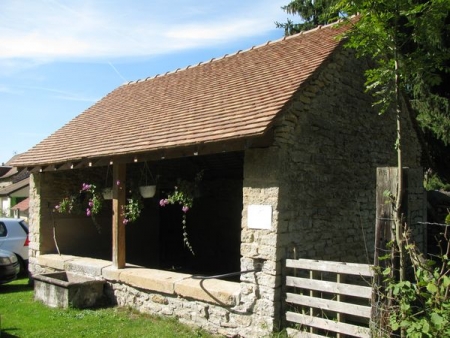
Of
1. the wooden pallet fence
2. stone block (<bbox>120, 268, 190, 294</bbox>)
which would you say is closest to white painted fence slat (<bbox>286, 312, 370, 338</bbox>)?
the wooden pallet fence

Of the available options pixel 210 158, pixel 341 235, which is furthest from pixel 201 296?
pixel 210 158

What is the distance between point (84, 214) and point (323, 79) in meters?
6.42

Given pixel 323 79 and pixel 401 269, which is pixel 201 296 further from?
pixel 323 79

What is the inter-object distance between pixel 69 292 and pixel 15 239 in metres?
4.42

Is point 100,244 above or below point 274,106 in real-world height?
below

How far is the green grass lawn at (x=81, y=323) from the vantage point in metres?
6.08

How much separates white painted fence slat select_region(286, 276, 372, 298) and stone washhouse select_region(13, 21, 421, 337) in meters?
0.23

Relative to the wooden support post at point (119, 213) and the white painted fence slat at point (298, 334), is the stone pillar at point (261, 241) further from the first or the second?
the wooden support post at point (119, 213)

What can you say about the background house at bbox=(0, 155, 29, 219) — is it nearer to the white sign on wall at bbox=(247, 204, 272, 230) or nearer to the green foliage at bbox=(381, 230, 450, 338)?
the white sign on wall at bbox=(247, 204, 272, 230)

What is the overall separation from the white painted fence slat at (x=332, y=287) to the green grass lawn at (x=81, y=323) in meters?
1.56

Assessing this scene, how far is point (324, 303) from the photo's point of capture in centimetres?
500

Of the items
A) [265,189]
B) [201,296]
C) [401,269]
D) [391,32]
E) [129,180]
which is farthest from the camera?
[129,180]

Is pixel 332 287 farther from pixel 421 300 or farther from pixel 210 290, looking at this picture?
pixel 210 290

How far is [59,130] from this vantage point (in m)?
11.2
